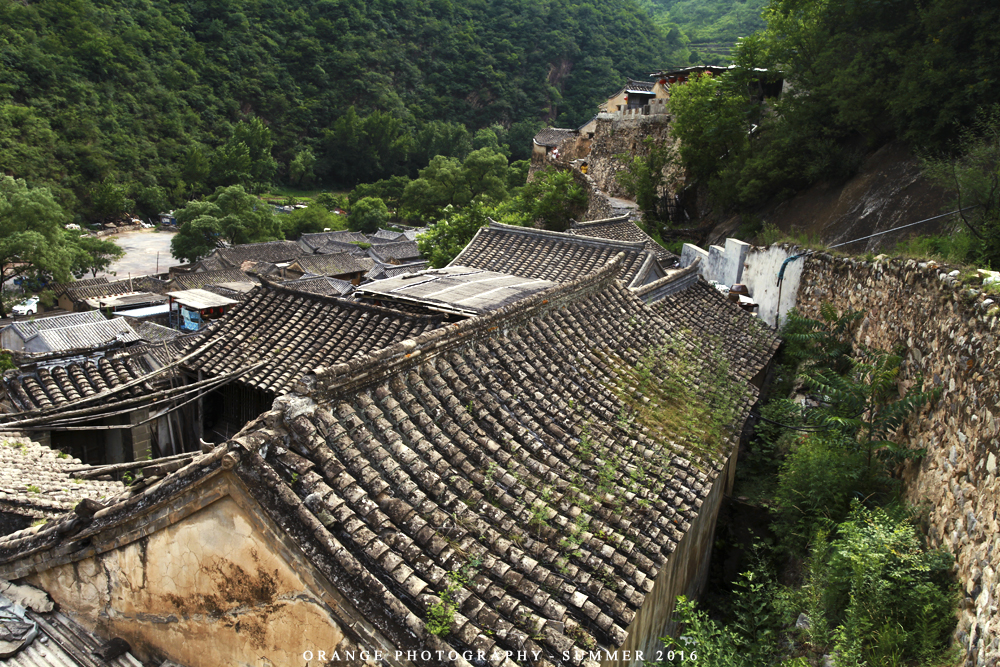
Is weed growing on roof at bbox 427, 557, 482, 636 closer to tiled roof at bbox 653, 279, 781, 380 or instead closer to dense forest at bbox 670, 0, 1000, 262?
tiled roof at bbox 653, 279, 781, 380

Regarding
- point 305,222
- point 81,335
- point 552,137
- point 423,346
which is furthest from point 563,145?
point 423,346

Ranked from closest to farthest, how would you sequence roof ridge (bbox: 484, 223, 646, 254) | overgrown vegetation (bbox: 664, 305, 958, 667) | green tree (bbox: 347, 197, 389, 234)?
overgrown vegetation (bbox: 664, 305, 958, 667) < roof ridge (bbox: 484, 223, 646, 254) < green tree (bbox: 347, 197, 389, 234)

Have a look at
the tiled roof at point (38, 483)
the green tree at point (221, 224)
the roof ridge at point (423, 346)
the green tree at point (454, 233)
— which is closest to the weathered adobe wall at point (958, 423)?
the roof ridge at point (423, 346)

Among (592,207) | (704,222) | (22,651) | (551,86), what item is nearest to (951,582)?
(22,651)

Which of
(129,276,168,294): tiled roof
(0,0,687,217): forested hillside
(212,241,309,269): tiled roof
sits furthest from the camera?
(0,0,687,217): forested hillside

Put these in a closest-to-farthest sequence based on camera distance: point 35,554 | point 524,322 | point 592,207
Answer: point 35,554, point 524,322, point 592,207

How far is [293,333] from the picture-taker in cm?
949

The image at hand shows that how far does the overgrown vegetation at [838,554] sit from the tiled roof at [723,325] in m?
0.99

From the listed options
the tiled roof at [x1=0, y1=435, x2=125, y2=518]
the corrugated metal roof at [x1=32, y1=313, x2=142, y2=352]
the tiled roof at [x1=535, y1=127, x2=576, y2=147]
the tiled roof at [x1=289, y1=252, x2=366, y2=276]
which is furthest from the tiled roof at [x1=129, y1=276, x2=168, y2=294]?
the tiled roof at [x1=0, y1=435, x2=125, y2=518]

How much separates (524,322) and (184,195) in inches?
2857

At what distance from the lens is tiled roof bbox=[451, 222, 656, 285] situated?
1400 centimetres

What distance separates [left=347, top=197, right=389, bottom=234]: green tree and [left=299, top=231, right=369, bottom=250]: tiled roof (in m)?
1.41

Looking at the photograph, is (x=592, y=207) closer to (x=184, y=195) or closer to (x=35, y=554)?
(x=35, y=554)

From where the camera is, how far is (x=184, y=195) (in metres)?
67.9
